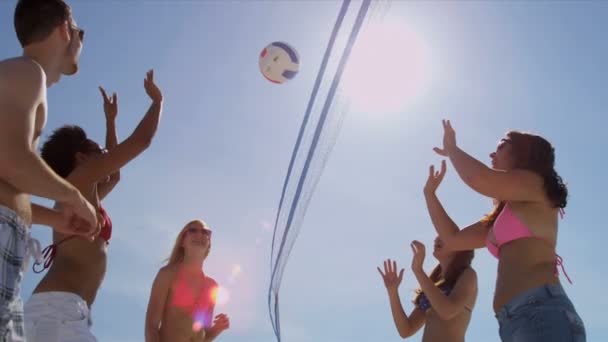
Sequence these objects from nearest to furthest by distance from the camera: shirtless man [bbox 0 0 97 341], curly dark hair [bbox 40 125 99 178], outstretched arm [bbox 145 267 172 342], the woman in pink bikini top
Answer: shirtless man [bbox 0 0 97 341] < the woman in pink bikini top < curly dark hair [bbox 40 125 99 178] < outstretched arm [bbox 145 267 172 342]

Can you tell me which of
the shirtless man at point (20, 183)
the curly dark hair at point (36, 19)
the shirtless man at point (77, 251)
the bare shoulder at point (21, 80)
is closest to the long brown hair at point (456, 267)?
the shirtless man at point (77, 251)

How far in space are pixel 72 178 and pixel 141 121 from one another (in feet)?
A: 2.42

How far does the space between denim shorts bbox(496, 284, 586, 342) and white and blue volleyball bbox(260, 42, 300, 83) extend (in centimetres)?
692

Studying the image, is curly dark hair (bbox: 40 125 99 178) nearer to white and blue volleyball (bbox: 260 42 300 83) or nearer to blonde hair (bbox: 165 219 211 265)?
blonde hair (bbox: 165 219 211 265)

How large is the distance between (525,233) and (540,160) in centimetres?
70

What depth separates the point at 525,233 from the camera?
490 cm

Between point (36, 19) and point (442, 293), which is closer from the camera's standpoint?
point (36, 19)

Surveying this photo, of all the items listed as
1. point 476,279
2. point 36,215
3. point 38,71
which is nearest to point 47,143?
point 36,215

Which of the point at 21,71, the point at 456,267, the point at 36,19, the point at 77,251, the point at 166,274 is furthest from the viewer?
the point at 166,274

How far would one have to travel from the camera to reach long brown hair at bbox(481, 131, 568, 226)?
16.6 ft

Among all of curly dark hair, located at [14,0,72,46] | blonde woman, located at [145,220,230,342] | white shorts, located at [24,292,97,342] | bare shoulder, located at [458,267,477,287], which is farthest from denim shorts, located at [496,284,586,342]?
blonde woman, located at [145,220,230,342]

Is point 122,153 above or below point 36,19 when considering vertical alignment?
below

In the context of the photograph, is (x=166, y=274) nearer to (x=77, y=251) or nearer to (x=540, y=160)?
(x=77, y=251)

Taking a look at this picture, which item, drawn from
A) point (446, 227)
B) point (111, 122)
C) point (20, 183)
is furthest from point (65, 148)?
point (446, 227)
